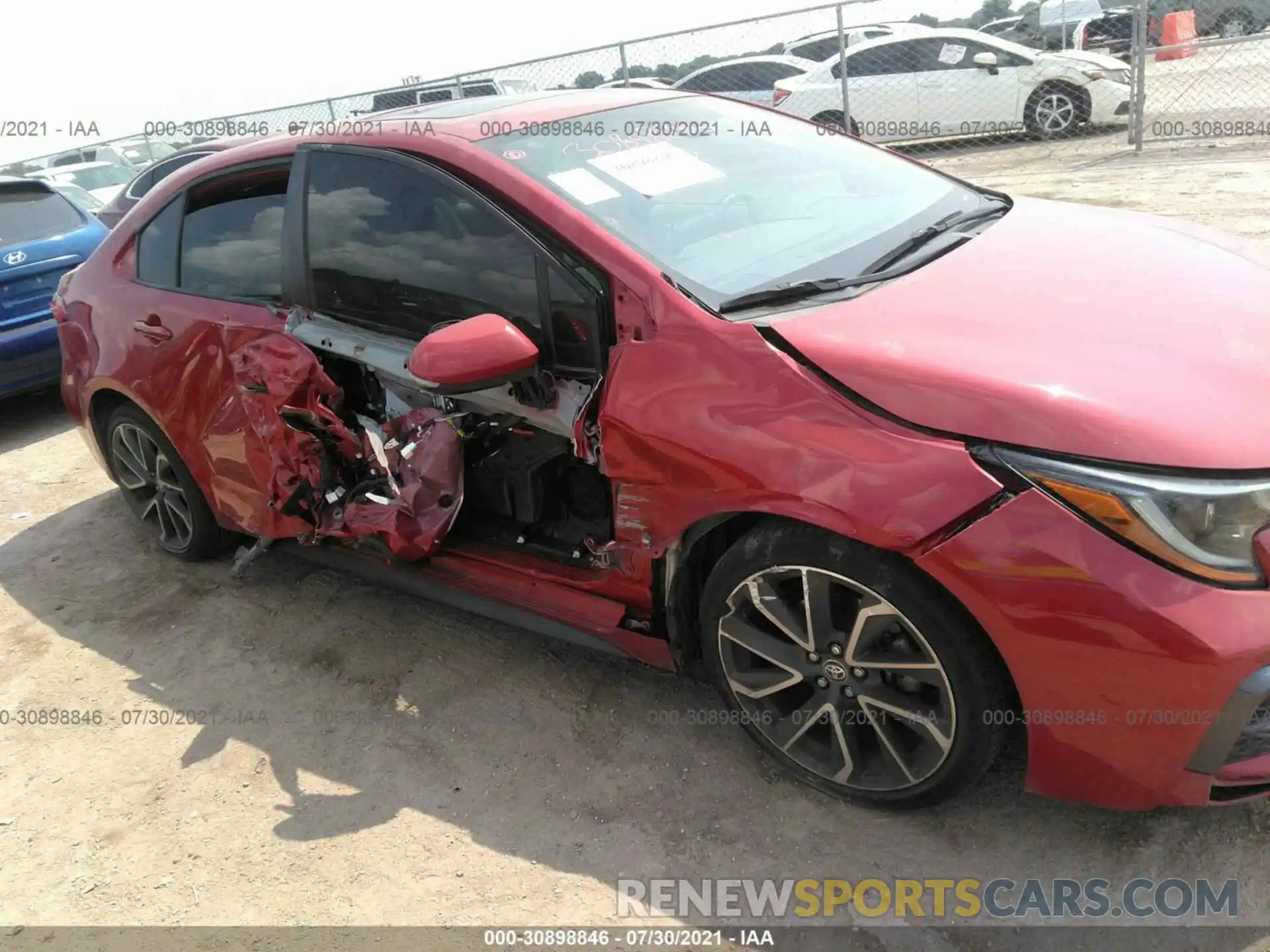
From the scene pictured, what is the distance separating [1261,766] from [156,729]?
3.09 m

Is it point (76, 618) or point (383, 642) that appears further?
point (76, 618)

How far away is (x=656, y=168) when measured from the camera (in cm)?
284

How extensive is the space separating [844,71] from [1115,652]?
38.4 ft

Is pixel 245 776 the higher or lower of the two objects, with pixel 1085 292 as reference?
lower

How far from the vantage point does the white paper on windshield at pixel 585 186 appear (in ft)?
8.50

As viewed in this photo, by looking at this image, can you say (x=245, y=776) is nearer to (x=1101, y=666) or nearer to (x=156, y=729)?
(x=156, y=729)

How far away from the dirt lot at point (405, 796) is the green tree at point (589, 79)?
10.6 metres

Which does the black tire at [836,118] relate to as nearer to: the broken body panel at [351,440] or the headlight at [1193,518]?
the broken body panel at [351,440]

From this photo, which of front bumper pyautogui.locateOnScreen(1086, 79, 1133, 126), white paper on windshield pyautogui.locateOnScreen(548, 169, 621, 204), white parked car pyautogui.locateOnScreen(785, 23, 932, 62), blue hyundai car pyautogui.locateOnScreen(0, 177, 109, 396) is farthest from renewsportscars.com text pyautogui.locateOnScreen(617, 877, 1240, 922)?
front bumper pyautogui.locateOnScreen(1086, 79, 1133, 126)

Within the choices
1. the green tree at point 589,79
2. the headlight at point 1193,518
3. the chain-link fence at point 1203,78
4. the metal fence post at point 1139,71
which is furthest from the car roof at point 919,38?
the headlight at point 1193,518

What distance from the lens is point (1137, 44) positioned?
30.8ft

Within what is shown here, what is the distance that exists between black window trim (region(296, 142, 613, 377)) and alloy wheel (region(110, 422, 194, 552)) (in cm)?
121

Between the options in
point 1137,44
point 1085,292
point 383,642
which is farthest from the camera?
point 1137,44

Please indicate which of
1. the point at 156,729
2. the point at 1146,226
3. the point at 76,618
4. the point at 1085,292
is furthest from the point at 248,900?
the point at 1146,226
